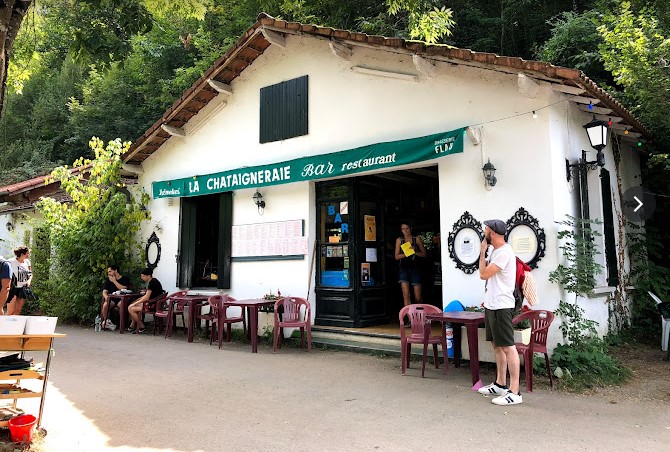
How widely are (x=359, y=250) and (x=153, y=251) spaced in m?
4.95

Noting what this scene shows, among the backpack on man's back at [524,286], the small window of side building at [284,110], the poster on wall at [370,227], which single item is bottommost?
the backpack on man's back at [524,286]

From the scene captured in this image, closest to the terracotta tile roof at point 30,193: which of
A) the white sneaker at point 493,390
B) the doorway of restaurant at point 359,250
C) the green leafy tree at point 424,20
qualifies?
the doorway of restaurant at point 359,250

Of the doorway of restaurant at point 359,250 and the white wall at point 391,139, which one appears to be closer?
the white wall at point 391,139

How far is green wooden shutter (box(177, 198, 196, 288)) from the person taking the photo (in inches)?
392

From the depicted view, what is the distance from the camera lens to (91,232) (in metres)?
10.4

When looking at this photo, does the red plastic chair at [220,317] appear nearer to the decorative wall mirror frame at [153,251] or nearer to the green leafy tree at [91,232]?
the decorative wall mirror frame at [153,251]

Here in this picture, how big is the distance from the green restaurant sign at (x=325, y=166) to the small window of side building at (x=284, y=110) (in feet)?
2.07

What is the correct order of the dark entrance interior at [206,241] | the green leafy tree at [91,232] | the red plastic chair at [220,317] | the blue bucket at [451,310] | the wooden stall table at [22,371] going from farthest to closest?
the green leafy tree at [91,232]
the dark entrance interior at [206,241]
the red plastic chair at [220,317]
the blue bucket at [451,310]
the wooden stall table at [22,371]

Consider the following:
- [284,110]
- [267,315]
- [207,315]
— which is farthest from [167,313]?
[284,110]

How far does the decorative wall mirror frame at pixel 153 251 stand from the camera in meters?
10.5

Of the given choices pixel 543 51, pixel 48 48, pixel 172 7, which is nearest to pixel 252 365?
pixel 172 7

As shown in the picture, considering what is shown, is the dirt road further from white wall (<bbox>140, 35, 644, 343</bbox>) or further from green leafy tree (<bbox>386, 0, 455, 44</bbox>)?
green leafy tree (<bbox>386, 0, 455, 44</bbox>)

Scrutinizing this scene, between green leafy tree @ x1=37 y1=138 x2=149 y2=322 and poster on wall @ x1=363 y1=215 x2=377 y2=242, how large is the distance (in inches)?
199

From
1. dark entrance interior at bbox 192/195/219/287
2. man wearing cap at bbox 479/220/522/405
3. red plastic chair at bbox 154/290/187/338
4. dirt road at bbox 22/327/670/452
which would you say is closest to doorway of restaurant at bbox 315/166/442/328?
dirt road at bbox 22/327/670/452
